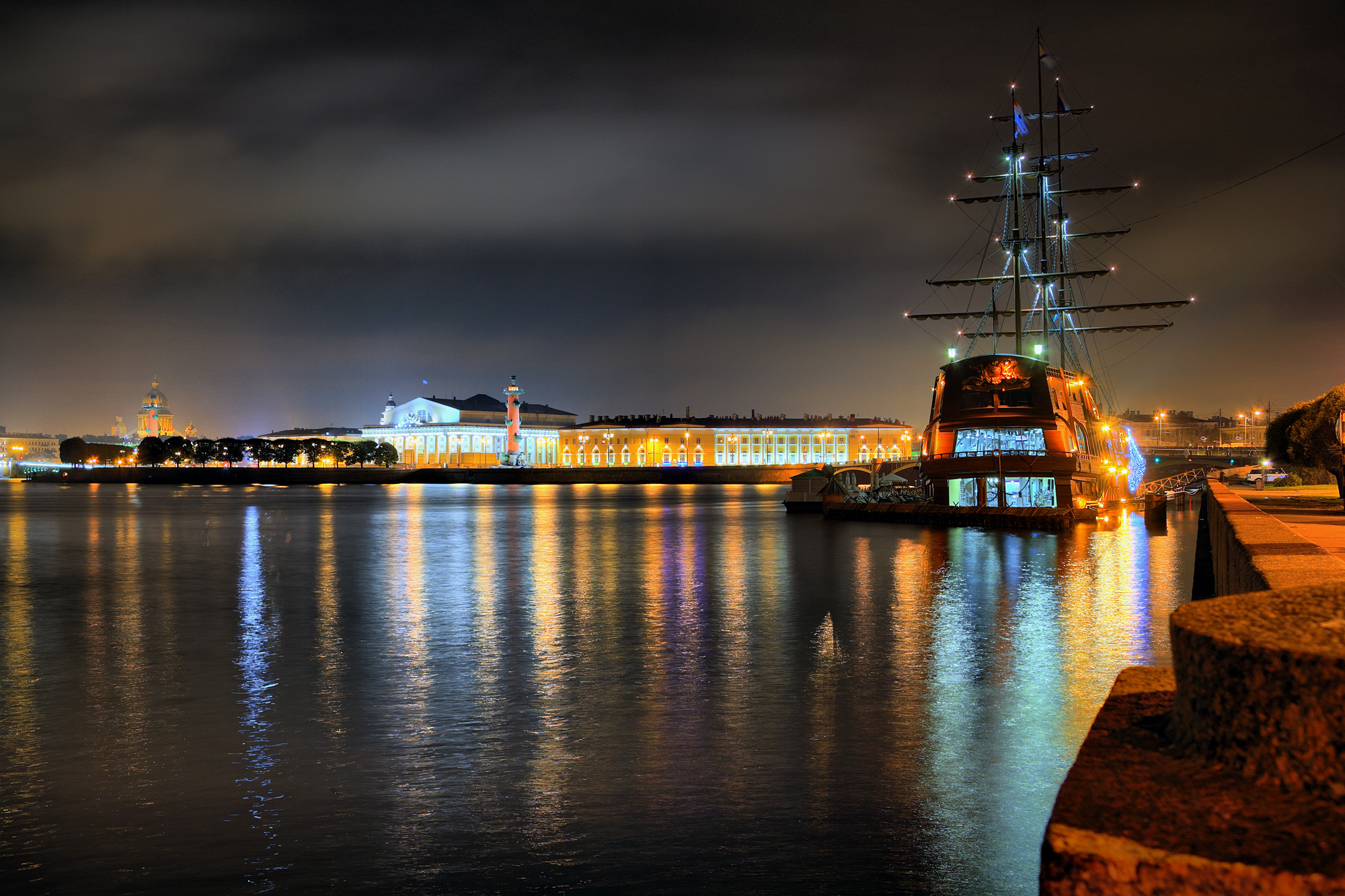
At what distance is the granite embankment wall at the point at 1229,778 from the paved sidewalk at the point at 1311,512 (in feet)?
41.0

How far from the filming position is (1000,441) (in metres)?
51.2

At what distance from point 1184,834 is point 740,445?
610ft

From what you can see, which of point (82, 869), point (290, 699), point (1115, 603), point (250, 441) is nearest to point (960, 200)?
point (1115, 603)

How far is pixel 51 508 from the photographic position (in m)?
79.7

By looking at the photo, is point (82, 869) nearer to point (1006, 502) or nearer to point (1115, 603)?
point (1115, 603)

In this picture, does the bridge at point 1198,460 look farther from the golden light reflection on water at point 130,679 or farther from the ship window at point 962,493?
the golden light reflection on water at point 130,679

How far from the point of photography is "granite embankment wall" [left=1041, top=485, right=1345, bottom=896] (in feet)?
9.05

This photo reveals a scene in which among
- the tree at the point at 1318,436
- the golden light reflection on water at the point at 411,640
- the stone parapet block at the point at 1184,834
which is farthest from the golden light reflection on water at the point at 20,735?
the tree at the point at 1318,436

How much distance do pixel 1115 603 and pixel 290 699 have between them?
56.0 feet

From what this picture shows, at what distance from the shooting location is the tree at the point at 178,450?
172m

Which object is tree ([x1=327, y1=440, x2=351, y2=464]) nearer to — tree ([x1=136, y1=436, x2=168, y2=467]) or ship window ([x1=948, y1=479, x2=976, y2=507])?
tree ([x1=136, y1=436, x2=168, y2=467])

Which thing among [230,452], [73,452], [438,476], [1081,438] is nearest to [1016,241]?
[1081,438]

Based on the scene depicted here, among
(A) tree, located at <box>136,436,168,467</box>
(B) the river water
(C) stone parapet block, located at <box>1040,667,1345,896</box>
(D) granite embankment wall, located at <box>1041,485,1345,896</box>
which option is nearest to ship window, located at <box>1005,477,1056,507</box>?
(B) the river water

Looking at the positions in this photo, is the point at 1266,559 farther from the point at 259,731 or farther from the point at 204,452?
the point at 204,452
